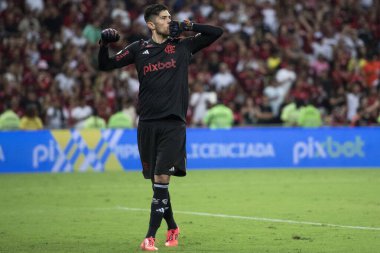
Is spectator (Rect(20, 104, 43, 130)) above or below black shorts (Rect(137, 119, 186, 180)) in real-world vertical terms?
below

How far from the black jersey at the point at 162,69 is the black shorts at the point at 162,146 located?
0.32ft

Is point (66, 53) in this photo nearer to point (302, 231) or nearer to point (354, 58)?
point (354, 58)

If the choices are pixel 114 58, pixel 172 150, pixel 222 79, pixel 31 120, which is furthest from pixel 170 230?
pixel 222 79

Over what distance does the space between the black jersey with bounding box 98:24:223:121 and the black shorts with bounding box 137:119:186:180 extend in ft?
0.32

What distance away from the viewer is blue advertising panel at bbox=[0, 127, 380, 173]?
70.0ft

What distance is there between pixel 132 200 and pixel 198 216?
8.83 feet

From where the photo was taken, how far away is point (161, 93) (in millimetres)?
9227

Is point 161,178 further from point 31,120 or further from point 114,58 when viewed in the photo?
point 31,120

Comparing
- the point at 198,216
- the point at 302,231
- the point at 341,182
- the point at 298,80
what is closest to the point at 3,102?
the point at 298,80

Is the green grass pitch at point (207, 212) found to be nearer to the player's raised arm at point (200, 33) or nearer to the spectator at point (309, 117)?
the player's raised arm at point (200, 33)

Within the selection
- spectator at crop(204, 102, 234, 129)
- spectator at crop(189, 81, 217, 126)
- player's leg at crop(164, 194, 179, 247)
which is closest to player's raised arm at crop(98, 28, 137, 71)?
player's leg at crop(164, 194, 179, 247)

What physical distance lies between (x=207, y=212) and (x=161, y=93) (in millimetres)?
4170

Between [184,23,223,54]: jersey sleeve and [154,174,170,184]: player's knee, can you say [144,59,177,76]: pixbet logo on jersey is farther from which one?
[154,174,170,184]: player's knee

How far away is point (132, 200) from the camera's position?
1496 centimetres
